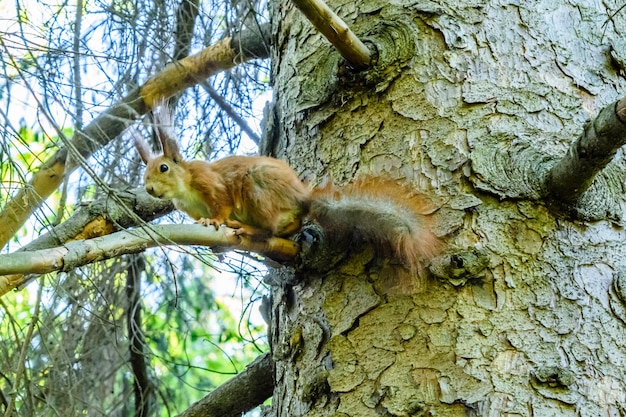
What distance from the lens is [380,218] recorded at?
55.4 inches

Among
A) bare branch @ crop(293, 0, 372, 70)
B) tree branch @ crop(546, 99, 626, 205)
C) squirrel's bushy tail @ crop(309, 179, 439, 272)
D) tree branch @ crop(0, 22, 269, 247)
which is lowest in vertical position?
tree branch @ crop(546, 99, 626, 205)

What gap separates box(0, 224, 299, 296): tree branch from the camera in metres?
1.11

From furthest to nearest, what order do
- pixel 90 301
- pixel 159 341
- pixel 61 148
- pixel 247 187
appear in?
pixel 159 341, pixel 90 301, pixel 61 148, pixel 247 187

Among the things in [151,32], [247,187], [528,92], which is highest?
[151,32]

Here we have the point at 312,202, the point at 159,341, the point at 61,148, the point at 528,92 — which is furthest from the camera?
the point at 159,341

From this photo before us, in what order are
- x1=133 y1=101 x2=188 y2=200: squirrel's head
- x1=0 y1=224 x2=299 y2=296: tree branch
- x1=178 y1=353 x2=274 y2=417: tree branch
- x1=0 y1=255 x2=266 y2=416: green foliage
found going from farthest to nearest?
x1=0 y1=255 x2=266 y2=416: green foliage < x1=133 y1=101 x2=188 y2=200: squirrel's head < x1=178 y1=353 x2=274 y2=417: tree branch < x1=0 y1=224 x2=299 y2=296: tree branch

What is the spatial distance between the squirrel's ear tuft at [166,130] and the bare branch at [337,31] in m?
0.57

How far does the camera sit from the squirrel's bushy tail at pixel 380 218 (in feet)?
4.34

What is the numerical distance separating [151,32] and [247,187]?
0.98 metres

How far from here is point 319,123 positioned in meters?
1.58

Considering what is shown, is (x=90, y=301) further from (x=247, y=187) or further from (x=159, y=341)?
(x=247, y=187)

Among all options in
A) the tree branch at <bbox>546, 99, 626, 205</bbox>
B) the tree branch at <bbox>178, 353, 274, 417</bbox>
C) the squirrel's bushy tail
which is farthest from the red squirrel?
the tree branch at <bbox>178, 353, 274, 417</bbox>

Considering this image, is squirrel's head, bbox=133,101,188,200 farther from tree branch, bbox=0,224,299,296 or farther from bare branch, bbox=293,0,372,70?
bare branch, bbox=293,0,372,70

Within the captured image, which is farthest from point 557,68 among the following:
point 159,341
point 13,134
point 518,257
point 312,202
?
point 159,341
